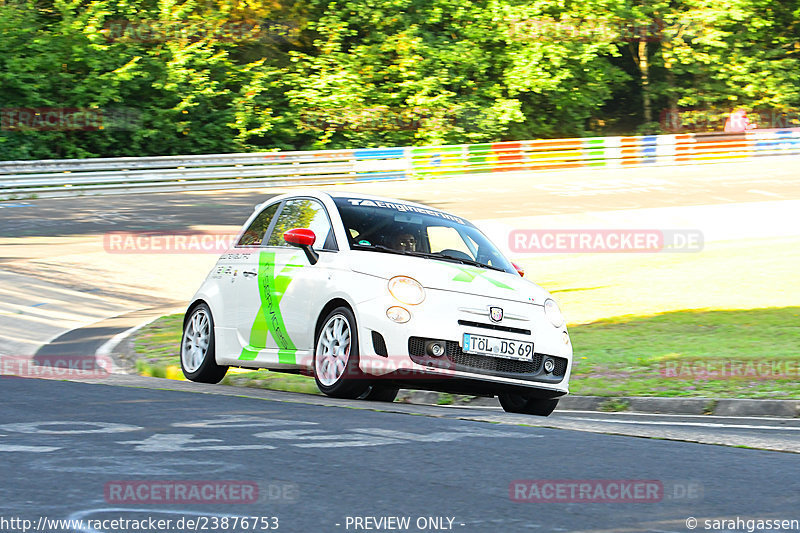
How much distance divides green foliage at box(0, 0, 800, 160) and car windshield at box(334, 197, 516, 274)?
2646 cm

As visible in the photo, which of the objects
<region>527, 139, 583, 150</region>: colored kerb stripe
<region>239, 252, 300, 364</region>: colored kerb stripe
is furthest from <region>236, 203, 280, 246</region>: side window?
<region>527, 139, 583, 150</region>: colored kerb stripe

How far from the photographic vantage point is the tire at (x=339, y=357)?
27.8 ft

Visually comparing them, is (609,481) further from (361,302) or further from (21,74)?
(21,74)

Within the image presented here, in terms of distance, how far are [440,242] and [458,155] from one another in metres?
28.1

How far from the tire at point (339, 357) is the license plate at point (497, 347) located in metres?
0.80

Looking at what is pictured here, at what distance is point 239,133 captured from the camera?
38688 millimetres

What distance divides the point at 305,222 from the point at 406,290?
1644 millimetres

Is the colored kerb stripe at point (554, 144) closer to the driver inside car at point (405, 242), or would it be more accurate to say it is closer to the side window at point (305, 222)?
the side window at point (305, 222)

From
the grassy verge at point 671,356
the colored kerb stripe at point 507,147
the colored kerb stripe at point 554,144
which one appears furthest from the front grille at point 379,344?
the colored kerb stripe at point 554,144

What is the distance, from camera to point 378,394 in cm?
913

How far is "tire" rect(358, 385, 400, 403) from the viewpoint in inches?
354

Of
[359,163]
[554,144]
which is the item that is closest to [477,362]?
[359,163]

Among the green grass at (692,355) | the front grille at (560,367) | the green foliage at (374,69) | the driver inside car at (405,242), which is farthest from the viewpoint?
the green foliage at (374,69)

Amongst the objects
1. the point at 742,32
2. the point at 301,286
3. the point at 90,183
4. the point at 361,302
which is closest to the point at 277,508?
the point at 361,302
